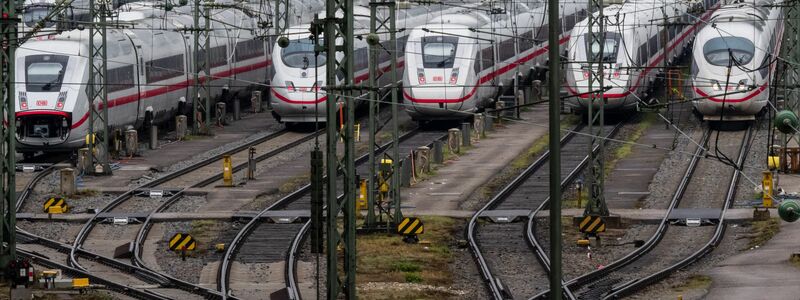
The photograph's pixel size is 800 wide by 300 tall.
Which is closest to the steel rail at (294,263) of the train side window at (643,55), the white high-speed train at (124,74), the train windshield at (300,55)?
the white high-speed train at (124,74)

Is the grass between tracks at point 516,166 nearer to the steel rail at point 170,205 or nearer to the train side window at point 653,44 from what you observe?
the train side window at point 653,44

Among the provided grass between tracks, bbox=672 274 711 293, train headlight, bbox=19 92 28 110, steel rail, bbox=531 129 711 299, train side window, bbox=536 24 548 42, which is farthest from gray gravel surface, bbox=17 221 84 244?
train side window, bbox=536 24 548 42

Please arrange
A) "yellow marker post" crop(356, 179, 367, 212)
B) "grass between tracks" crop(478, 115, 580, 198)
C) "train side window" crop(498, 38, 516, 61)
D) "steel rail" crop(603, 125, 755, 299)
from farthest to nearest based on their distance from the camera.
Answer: "train side window" crop(498, 38, 516, 61) → "grass between tracks" crop(478, 115, 580, 198) → "yellow marker post" crop(356, 179, 367, 212) → "steel rail" crop(603, 125, 755, 299)

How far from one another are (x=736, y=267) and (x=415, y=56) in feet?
86.9

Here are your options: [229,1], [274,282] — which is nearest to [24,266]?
[274,282]

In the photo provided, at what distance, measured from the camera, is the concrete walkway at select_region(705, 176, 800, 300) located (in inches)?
1272

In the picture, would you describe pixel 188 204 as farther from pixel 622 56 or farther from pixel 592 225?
pixel 622 56

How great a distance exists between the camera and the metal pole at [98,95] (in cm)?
5141

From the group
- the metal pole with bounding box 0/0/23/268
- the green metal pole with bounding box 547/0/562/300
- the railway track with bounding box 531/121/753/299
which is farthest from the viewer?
the metal pole with bounding box 0/0/23/268

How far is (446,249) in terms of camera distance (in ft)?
127

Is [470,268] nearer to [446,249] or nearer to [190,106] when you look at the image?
[446,249]

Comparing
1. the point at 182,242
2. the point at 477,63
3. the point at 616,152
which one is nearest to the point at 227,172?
the point at 182,242

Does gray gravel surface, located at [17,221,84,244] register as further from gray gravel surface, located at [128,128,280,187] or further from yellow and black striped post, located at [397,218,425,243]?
yellow and black striped post, located at [397,218,425,243]

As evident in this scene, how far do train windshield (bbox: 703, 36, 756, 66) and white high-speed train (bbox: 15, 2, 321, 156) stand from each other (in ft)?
49.1
